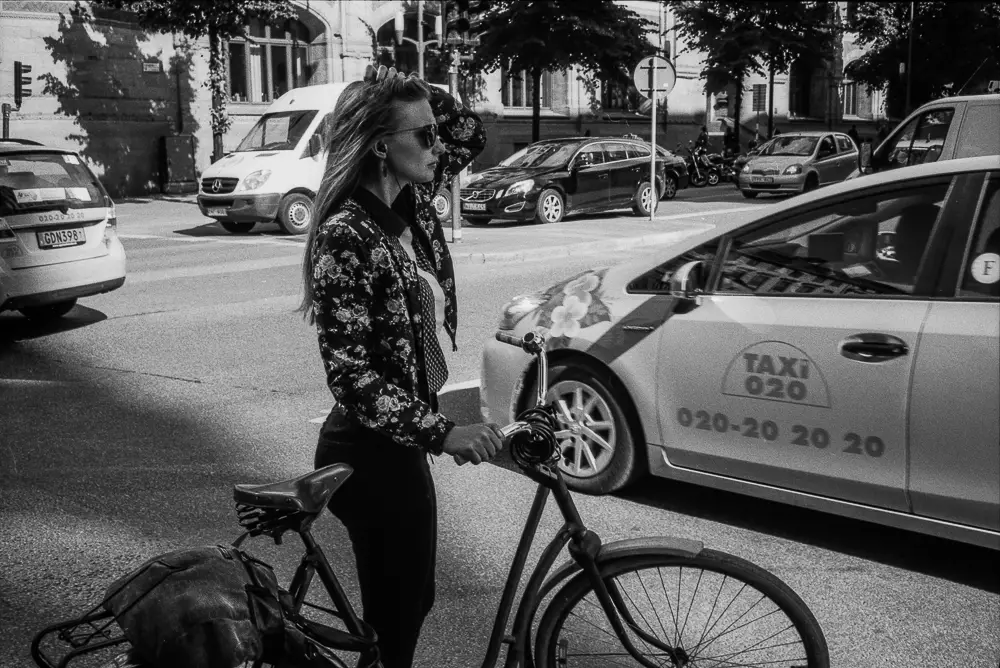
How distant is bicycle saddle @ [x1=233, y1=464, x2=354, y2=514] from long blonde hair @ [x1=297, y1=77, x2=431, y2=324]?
451mm

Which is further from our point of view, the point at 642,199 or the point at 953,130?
the point at 642,199

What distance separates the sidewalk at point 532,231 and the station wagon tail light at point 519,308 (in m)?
8.20

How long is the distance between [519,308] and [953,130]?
658 centimetres

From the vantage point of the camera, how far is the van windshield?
18.1m

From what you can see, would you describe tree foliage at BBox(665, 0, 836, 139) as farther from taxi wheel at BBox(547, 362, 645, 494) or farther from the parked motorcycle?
taxi wheel at BBox(547, 362, 645, 494)

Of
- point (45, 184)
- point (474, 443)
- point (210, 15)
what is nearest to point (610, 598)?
point (474, 443)

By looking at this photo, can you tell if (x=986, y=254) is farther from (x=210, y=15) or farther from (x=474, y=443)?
(x=210, y=15)

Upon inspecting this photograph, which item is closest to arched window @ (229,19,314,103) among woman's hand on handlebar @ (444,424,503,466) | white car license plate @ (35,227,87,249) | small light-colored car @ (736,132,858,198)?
small light-colored car @ (736,132,858,198)

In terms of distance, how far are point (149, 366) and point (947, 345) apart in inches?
232

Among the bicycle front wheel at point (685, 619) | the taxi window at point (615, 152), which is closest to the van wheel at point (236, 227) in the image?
the taxi window at point (615, 152)

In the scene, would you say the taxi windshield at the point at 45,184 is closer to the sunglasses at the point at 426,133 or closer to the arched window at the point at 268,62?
the sunglasses at the point at 426,133

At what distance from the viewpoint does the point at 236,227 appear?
728 inches

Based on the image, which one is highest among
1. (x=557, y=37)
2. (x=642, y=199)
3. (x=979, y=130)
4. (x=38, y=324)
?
(x=557, y=37)

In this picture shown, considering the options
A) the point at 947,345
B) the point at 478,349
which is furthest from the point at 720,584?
the point at 478,349
